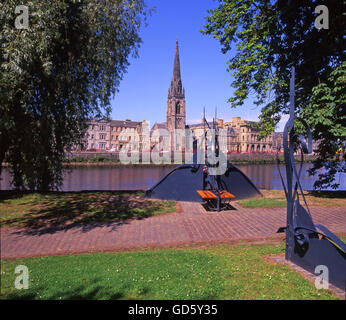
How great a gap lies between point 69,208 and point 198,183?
625 centimetres

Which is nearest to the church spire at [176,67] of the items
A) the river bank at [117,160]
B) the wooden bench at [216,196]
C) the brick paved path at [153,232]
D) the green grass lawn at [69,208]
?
the river bank at [117,160]

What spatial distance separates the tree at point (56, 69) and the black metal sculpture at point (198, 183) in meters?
5.58

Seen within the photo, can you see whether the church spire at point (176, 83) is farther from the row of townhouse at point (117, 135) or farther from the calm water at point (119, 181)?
the calm water at point (119, 181)

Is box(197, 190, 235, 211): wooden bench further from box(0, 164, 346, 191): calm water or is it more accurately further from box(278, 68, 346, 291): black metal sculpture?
box(0, 164, 346, 191): calm water

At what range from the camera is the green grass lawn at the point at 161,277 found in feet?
14.2

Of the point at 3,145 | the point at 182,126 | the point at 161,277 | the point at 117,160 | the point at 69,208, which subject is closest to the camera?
the point at 161,277

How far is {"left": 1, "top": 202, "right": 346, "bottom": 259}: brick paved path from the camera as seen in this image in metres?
7.11

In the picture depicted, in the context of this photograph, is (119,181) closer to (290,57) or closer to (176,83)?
(290,57)

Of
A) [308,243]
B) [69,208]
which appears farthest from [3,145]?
[308,243]

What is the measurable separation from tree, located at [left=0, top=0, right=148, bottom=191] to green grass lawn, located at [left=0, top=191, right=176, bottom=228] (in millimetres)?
1526

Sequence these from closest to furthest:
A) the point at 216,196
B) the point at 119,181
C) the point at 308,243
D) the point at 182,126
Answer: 1. the point at 308,243
2. the point at 216,196
3. the point at 119,181
4. the point at 182,126

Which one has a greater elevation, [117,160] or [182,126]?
[182,126]

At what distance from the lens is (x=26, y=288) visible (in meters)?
4.50

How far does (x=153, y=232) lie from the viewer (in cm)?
839
